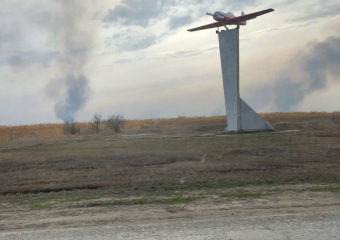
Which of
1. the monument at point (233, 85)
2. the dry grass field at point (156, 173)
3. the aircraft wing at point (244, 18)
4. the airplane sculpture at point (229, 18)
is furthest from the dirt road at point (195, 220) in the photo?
the monument at point (233, 85)

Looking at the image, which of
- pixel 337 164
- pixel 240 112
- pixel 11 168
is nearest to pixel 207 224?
pixel 337 164

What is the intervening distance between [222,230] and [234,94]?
37.0 m

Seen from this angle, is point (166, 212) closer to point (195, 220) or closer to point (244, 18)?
point (195, 220)

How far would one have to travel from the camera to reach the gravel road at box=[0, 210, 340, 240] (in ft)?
21.6

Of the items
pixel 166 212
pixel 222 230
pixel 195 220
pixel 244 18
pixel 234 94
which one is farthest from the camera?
pixel 234 94

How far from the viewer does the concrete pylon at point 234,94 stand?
4231 cm

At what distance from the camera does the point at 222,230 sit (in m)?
6.97

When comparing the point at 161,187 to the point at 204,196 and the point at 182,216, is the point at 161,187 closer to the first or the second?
the point at 204,196

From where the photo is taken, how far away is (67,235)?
279 inches

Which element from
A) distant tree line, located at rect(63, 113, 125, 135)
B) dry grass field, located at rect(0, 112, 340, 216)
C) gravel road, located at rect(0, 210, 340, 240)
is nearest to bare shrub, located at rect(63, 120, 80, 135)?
distant tree line, located at rect(63, 113, 125, 135)

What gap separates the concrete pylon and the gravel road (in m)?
35.3

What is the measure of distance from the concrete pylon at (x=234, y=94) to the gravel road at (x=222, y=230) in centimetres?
3529

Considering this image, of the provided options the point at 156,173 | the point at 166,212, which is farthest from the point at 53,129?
the point at 166,212

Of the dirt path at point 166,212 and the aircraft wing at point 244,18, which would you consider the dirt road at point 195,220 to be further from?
the aircraft wing at point 244,18
